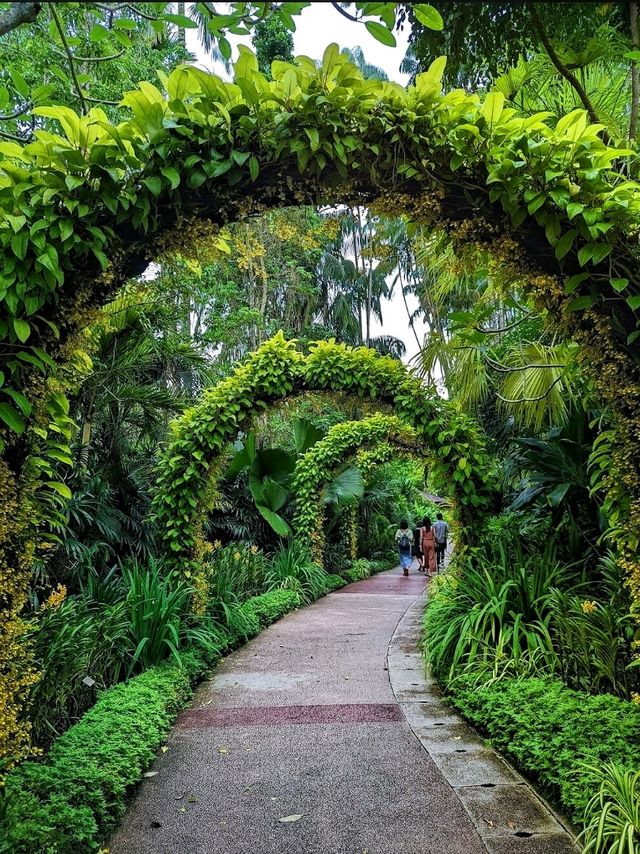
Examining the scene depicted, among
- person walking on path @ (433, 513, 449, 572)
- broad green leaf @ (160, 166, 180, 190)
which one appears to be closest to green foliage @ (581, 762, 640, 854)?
broad green leaf @ (160, 166, 180, 190)

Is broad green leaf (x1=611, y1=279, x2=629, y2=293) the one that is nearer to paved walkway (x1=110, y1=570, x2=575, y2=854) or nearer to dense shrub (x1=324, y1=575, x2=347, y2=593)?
paved walkway (x1=110, y1=570, x2=575, y2=854)

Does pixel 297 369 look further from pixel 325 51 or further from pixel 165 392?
pixel 325 51

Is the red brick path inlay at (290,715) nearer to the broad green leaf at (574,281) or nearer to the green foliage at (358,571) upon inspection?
the broad green leaf at (574,281)

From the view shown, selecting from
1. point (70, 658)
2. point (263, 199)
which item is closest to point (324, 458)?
point (70, 658)

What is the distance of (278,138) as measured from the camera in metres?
2.58

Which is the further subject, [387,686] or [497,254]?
[387,686]

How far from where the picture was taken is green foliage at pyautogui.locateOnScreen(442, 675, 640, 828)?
2.78 metres

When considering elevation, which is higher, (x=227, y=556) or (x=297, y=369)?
(x=297, y=369)

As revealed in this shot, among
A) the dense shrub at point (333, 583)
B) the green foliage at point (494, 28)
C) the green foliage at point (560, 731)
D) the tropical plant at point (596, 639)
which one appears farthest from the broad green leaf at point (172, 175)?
the dense shrub at point (333, 583)

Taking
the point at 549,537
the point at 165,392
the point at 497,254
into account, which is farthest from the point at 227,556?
the point at 497,254

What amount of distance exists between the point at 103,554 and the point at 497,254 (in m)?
5.26

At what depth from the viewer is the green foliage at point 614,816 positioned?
2.26m

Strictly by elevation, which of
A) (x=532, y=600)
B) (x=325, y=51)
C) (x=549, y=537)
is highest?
(x=325, y=51)

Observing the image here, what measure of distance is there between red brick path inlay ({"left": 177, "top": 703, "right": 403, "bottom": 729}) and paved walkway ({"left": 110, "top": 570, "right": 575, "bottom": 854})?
0.05 ft
